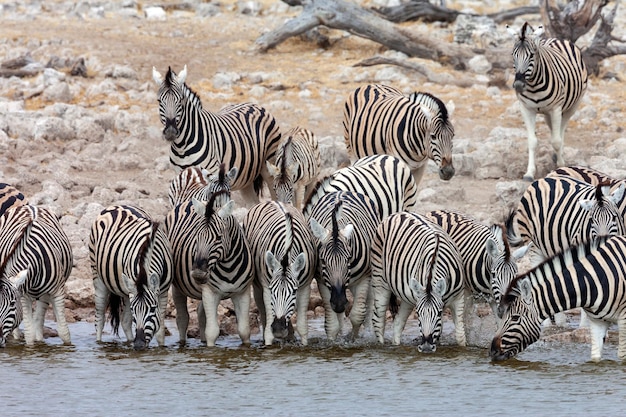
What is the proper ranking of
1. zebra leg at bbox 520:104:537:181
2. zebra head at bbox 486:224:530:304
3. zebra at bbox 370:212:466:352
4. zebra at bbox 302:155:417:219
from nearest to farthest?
zebra at bbox 370:212:466:352 < zebra head at bbox 486:224:530:304 < zebra at bbox 302:155:417:219 < zebra leg at bbox 520:104:537:181

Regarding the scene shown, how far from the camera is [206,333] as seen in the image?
33.7 feet

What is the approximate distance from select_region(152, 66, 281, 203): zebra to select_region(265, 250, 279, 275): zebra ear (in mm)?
2746

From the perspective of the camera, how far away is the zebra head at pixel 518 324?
31.0 ft

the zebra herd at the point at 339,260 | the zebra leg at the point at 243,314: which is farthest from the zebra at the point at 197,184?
the zebra leg at the point at 243,314

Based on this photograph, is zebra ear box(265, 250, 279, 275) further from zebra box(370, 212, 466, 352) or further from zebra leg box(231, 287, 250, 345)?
zebra box(370, 212, 466, 352)

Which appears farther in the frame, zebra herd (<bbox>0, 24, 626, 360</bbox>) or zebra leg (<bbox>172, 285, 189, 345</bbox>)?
zebra leg (<bbox>172, 285, 189, 345</bbox>)

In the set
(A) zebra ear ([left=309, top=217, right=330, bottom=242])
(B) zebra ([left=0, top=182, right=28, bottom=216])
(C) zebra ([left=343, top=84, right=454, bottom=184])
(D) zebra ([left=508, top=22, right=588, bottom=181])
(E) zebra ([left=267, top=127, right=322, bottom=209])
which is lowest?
(A) zebra ear ([left=309, top=217, right=330, bottom=242])

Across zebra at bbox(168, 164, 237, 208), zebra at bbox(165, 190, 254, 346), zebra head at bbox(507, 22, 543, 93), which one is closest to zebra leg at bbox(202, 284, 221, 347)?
zebra at bbox(165, 190, 254, 346)

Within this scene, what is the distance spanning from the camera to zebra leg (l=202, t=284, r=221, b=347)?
33.5 ft

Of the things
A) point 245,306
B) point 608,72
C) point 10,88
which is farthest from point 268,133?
point 608,72

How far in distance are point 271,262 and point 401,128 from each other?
11.9ft

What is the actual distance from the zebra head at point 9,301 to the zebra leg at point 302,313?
220 centimetres

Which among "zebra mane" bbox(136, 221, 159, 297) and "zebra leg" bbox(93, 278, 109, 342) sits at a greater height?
"zebra mane" bbox(136, 221, 159, 297)

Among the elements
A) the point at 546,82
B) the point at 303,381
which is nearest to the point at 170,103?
the point at 303,381
